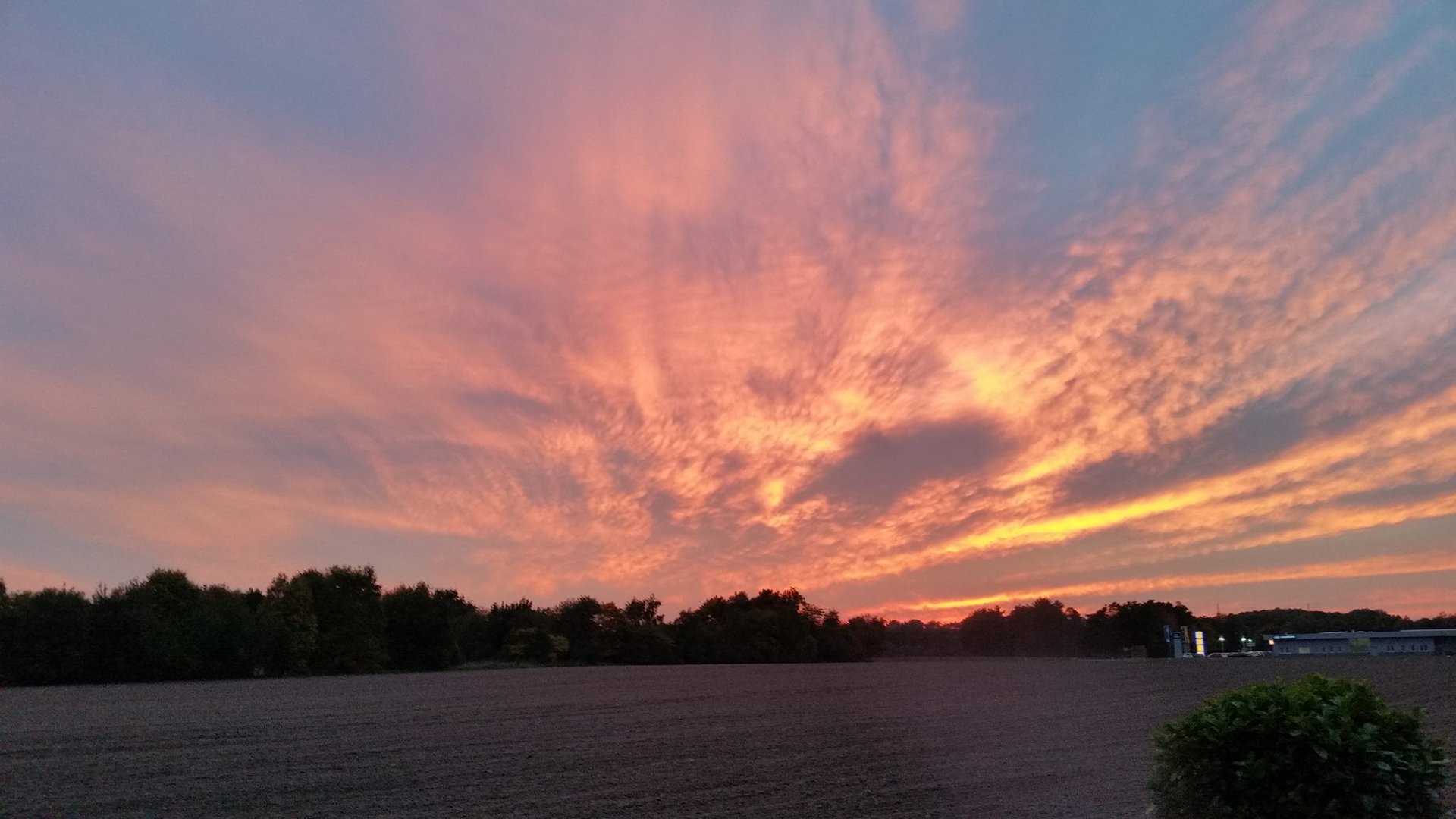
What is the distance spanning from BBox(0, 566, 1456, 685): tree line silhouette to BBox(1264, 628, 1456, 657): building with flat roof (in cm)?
1467

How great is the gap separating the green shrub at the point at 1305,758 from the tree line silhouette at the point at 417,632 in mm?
77211

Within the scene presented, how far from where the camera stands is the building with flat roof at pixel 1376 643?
5458 inches

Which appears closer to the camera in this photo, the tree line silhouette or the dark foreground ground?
the dark foreground ground

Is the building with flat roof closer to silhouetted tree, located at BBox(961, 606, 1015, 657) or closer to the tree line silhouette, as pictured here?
the tree line silhouette

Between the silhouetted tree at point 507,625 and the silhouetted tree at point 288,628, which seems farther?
the silhouetted tree at point 507,625

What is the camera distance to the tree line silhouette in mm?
68688

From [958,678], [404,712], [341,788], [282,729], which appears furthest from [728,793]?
[958,678]

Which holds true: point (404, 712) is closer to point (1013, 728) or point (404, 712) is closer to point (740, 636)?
point (1013, 728)

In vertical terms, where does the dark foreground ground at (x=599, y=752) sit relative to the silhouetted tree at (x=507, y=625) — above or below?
below

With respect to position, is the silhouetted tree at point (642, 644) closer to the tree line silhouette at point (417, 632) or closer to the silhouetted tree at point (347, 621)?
the tree line silhouette at point (417, 632)

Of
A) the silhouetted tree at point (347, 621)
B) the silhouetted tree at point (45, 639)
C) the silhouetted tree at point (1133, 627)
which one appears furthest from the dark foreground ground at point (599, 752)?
the silhouetted tree at point (1133, 627)

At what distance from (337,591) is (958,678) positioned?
190 feet

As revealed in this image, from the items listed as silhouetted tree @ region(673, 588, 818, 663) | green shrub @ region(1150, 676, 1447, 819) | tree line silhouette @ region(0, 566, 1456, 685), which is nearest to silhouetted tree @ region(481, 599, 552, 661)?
tree line silhouette @ region(0, 566, 1456, 685)

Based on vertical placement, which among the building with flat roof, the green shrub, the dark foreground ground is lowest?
the dark foreground ground
